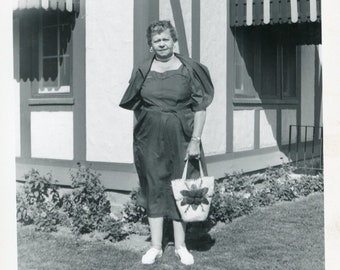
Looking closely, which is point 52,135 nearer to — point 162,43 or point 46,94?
point 46,94

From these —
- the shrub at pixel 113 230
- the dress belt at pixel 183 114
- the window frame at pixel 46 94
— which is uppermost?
the window frame at pixel 46 94

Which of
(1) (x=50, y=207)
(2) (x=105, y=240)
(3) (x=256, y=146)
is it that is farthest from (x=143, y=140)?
(3) (x=256, y=146)

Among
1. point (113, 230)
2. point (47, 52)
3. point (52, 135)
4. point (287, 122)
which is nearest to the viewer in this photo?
point (113, 230)

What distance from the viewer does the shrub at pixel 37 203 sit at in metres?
5.77

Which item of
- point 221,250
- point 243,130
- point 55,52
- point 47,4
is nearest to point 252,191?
point 243,130

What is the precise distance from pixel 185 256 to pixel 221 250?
51 cm

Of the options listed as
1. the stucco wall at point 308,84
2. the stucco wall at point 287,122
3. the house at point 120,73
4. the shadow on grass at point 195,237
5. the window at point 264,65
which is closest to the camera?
the shadow on grass at point 195,237

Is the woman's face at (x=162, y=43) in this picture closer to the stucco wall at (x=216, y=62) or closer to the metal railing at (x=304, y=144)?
the stucco wall at (x=216, y=62)

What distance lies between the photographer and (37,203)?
6.03 metres

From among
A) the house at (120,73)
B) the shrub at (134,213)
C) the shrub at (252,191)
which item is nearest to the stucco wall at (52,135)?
the house at (120,73)

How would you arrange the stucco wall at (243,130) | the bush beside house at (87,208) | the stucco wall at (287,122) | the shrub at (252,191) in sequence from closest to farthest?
1. the bush beside house at (87,208)
2. the shrub at (252,191)
3. the stucco wall at (243,130)
4. the stucco wall at (287,122)

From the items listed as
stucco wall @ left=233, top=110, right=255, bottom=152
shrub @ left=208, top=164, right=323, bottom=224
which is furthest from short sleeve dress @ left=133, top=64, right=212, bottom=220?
stucco wall @ left=233, top=110, right=255, bottom=152

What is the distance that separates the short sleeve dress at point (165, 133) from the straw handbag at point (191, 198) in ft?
0.53

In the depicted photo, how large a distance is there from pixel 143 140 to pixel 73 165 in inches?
94.4
